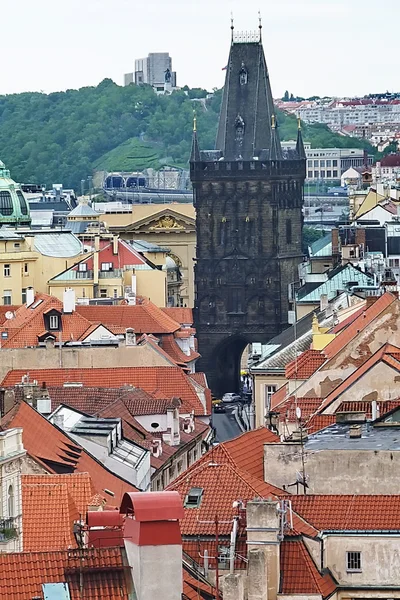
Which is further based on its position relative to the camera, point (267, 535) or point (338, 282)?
point (338, 282)

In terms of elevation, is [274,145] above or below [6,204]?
above

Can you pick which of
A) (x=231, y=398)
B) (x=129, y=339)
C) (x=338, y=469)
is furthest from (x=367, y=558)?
(x=231, y=398)

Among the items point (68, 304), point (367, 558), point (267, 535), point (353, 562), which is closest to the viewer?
point (267, 535)

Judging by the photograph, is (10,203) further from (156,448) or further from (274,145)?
Answer: (156,448)

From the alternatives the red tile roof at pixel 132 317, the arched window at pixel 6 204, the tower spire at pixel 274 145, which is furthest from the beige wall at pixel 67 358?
the tower spire at pixel 274 145

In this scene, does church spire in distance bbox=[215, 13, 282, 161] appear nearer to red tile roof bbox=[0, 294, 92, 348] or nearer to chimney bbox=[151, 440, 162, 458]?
red tile roof bbox=[0, 294, 92, 348]

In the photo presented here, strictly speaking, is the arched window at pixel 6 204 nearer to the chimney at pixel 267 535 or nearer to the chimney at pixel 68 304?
the chimney at pixel 68 304

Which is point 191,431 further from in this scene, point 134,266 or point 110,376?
point 134,266

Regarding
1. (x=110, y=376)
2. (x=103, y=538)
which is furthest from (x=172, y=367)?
(x=103, y=538)
